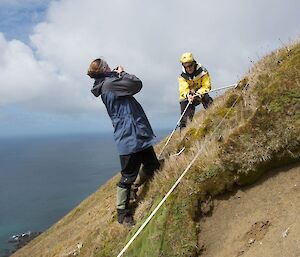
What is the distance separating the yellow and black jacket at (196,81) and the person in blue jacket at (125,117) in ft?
12.0

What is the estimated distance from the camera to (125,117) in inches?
364

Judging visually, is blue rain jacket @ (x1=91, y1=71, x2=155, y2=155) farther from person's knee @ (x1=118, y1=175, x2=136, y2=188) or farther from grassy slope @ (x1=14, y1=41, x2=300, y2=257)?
grassy slope @ (x1=14, y1=41, x2=300, y2=257)

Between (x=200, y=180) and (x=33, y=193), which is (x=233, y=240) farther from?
(x=33, y=193)

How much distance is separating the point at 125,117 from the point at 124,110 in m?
0.18

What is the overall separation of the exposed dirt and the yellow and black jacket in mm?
5084

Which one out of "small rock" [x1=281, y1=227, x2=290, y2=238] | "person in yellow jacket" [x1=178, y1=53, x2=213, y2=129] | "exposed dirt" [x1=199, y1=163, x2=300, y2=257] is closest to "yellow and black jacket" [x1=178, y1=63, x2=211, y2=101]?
"person in yellow jacket" [x1=178, y1=53, x2=213, y2=129]

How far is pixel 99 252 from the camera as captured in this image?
9984 mm

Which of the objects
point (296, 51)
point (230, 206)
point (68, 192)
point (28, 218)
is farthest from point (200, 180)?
point (68, 192)

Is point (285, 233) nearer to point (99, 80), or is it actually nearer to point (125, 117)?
point (125, 117)

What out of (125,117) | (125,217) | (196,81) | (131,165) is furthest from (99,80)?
(196,81)

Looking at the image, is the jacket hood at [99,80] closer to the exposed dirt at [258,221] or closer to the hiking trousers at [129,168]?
the hiking trousers at [129,168]

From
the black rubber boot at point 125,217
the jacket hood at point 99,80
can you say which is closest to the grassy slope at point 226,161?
the black rubber boot at point 125,217

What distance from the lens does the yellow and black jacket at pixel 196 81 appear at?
506 inches

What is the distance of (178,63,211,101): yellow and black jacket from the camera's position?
12.8 m
